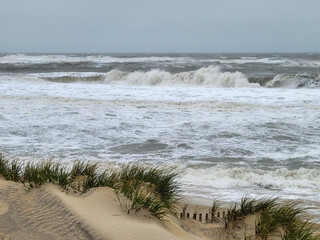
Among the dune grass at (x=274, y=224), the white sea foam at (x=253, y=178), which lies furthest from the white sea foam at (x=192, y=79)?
the dune grass at (x=274, y=224)

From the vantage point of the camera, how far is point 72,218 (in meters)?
3.03

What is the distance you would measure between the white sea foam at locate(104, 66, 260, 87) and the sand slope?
72.5 feet

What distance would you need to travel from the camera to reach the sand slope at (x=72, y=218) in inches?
110

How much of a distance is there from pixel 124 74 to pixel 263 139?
70.7 feet

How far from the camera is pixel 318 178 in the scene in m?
5.82

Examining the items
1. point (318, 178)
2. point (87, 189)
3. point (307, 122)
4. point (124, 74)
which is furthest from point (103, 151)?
point (124, 74)

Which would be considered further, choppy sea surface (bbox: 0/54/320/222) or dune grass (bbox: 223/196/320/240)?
choppy sea surface (bbox: 0/54/320/222)

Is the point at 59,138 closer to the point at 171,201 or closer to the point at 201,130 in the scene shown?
the point at 201,130

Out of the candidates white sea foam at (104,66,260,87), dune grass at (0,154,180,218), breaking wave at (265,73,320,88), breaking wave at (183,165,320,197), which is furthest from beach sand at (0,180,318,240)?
breaking wave at (265,73,320,88)

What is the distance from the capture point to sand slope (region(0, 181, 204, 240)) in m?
2.79

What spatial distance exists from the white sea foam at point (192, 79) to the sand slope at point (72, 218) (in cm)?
2209

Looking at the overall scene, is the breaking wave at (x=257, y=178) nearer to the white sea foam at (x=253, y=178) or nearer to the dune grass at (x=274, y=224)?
the white sea foam at (x=253, y=178)

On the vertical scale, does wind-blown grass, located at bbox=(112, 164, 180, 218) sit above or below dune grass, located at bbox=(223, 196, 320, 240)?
above

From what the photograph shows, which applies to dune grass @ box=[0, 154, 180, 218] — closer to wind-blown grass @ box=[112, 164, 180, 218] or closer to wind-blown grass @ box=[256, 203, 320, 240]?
wind-blown grass @ box=[112, 164, 180, 218]
